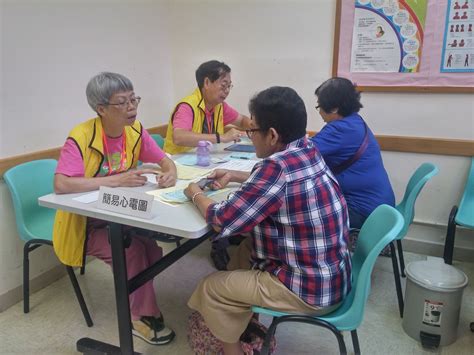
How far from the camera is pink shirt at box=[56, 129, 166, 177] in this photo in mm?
1596

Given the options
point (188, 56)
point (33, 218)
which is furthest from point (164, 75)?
point (33, 218)

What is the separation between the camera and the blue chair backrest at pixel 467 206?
2.05 meters

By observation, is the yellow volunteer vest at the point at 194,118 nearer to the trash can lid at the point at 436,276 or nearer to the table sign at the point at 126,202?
the table sign at the point at 126,202

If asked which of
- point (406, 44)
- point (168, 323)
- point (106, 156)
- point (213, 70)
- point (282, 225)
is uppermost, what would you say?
point (406, 44)

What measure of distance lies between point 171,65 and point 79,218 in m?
2.02

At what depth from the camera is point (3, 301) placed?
2.13m

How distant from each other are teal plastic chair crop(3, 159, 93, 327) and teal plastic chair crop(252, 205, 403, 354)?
119 cm

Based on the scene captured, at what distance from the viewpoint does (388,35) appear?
260 cm

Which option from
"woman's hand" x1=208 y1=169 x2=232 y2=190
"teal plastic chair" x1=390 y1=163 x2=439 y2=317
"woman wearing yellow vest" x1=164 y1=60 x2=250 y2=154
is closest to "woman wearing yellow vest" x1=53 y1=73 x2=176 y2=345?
"woman's hand" x1=208 y1=169 x2=232 y2=190

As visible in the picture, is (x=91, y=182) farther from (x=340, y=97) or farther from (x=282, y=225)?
(x=340, y=97)

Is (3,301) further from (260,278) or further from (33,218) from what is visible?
(260,278)

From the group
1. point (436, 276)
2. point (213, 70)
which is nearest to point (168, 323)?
point (436, 276)

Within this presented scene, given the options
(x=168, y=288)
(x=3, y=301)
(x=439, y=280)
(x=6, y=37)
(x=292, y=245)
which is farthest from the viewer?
(x=168, y=288)

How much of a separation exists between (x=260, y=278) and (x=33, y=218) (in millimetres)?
1363
